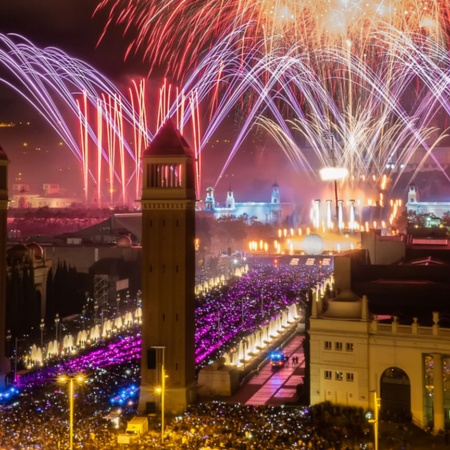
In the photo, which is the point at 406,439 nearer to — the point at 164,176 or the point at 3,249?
the point at 164,176

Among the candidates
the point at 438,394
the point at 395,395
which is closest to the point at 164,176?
the point at 395,395

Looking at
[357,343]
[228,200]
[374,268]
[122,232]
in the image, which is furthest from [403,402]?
[228,200]

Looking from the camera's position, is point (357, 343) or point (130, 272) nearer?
point (357, 343)

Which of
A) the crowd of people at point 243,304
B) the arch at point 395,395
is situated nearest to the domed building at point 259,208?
the crowd of people at point 243,304

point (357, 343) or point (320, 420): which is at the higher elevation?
point (357, 343)

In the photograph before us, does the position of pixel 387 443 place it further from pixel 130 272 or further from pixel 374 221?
pixel 374 221

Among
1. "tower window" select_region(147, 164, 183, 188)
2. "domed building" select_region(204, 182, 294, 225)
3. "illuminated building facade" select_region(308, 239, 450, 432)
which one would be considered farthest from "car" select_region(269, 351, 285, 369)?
"domed building" select_region(204, 182, 294, 225)
